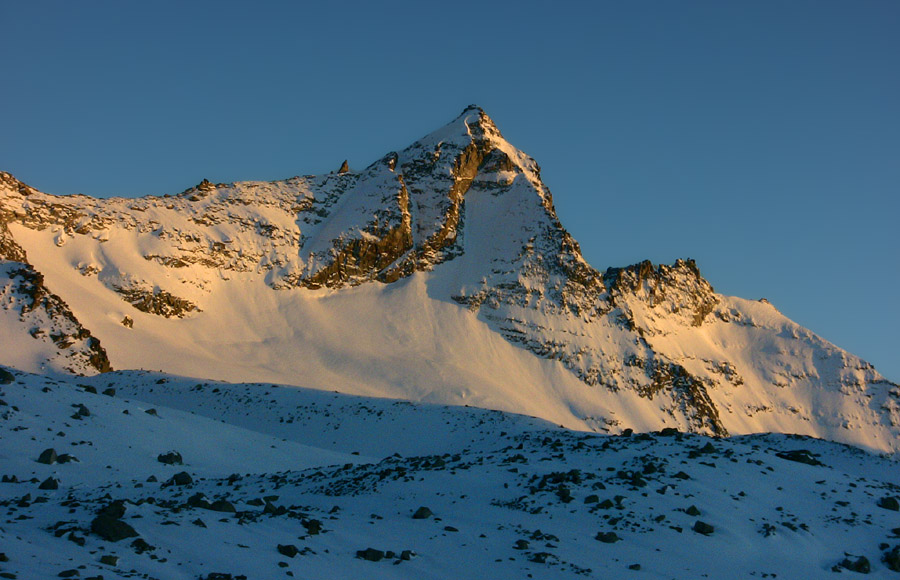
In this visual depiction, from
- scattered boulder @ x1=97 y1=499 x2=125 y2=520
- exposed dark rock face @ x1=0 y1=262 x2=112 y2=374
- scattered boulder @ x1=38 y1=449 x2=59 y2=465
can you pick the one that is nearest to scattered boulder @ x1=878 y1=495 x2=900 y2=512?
scattered boulder @ x1=97 y1=499 x2=125 y2=520

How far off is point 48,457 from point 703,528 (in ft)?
56.0

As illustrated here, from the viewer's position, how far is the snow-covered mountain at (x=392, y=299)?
84.7m

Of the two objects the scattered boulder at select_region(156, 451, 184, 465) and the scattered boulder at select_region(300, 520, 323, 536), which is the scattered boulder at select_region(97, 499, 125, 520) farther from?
the scattered boulder at select_region(156, 451, 184, 465)

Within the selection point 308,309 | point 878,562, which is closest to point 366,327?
point 308,309

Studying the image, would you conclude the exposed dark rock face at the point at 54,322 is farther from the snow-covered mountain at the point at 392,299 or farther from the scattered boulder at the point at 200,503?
the scattered boulder at the point at 200,503

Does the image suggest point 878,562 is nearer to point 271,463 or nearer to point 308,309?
point 271,463

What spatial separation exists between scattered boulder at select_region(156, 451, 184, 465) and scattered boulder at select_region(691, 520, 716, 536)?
1637 centimetres

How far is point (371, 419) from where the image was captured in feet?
144

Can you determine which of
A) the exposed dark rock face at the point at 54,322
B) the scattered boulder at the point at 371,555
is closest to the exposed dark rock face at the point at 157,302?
the exposed dark rock face at the point at 54,322

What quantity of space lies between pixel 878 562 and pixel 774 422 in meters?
→ 130

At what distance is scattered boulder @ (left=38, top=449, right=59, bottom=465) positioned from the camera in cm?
2156

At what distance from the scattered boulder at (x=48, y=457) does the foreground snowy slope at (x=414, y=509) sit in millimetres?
313

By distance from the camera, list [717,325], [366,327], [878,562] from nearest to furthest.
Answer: [878,562], [366,327], [717,325]

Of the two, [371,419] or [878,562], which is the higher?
[371,419]
